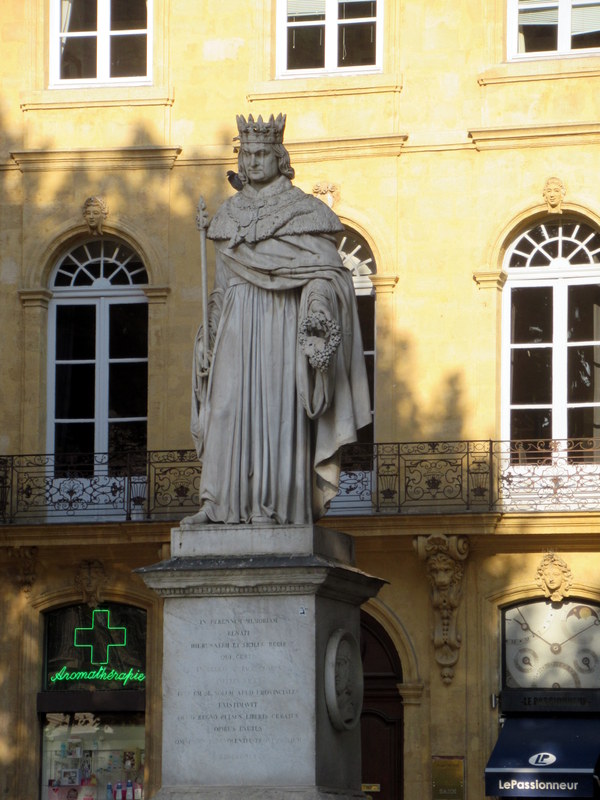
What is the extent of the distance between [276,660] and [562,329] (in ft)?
40.4

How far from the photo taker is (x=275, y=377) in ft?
45.6

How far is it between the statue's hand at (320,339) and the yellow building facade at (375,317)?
10.4 metres

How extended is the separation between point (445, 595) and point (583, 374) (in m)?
2.82

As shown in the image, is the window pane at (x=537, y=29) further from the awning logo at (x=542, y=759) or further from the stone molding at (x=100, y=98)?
the awning logo at (x=542, y=759)

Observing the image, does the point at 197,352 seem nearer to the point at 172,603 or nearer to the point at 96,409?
the point at 172,603

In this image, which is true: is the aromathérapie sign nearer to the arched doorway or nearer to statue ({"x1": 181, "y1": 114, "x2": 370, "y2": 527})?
the arched doorway

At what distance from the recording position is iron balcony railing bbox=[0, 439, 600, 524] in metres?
24.1

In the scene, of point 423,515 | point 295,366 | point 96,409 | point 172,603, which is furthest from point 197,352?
point 96,409

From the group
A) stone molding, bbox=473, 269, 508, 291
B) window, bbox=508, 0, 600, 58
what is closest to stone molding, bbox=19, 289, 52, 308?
stone molding, bbox=473, 269, 508, 291

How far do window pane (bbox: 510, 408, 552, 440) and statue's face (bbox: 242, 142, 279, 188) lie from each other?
36.0 ft

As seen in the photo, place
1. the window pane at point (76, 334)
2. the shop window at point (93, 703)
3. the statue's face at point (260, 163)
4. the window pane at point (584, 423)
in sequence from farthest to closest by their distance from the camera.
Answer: the window pane at point (76, 334)
the shop window at point (93, 703)
the window pane at point (584, 423)
the statue's face at point (260, 163)

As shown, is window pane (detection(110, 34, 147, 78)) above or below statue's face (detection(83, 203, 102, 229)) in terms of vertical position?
above

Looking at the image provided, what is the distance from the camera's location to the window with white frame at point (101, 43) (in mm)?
26297

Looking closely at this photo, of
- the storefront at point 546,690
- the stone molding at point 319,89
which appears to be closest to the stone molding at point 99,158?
the stone molding at point 319,89
